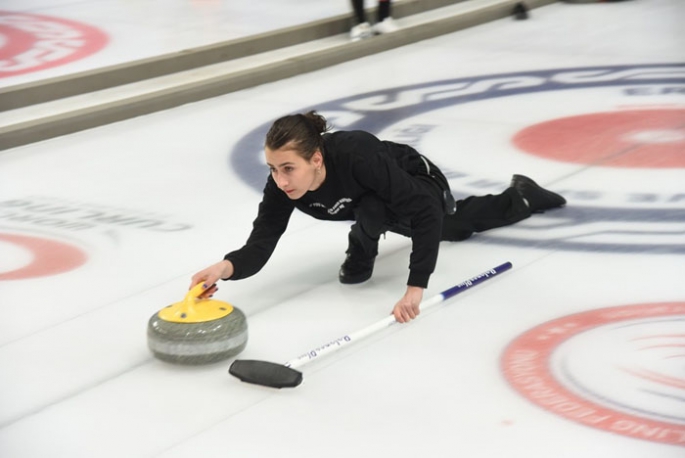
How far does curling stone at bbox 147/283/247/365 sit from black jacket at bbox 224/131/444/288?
320 mm

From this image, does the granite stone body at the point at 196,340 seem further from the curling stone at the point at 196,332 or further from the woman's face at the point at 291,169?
the woman's face at the point at 291,169

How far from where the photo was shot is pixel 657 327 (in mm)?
2994

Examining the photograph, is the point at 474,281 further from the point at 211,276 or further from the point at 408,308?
the point at 211,276

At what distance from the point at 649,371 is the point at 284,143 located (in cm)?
108

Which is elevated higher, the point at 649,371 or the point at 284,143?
the point at 284,143

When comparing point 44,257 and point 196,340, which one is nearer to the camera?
point 196,340

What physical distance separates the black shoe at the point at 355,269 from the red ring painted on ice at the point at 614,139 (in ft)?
5.33

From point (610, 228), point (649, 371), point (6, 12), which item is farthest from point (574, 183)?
point (6, 12)

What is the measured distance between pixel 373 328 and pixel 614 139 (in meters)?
2.48

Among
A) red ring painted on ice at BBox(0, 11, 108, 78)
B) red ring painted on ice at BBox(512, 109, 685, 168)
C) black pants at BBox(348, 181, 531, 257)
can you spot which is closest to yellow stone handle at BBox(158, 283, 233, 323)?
black pants at BBox(348, 181, 531, 257)

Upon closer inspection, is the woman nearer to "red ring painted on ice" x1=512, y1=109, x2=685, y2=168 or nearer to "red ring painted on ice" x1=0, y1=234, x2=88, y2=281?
"red ring painted on ice" x1=0, y1=234, x2=88, y2=281

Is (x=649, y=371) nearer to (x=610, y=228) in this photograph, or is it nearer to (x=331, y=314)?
(x=331, y=314)

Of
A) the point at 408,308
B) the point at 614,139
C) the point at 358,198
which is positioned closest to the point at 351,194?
the point at 358,198

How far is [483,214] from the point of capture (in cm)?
384
